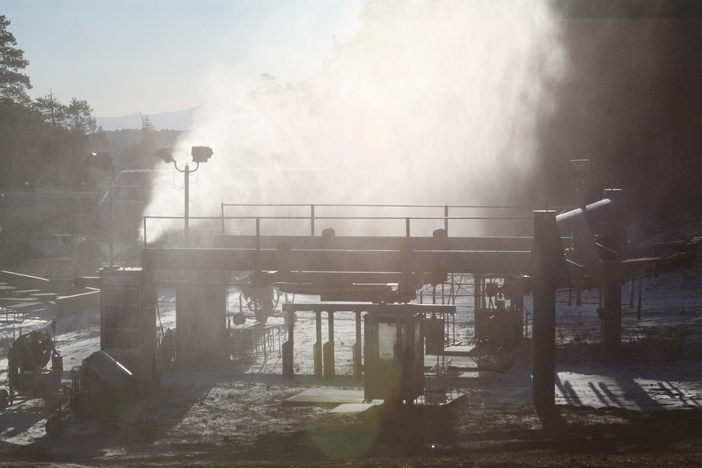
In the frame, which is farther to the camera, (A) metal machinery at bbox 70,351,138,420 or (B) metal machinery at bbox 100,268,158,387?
(B) metal machinery at bbox 100,268,158,387

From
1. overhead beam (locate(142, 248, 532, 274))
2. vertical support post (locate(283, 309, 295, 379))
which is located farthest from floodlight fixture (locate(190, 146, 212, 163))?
overhead beam (locate(142, 248, 532, 274))

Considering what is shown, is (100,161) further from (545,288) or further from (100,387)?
(545,288)

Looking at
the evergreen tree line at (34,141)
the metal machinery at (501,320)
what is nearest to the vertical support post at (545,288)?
the metal machinery at (501,320)

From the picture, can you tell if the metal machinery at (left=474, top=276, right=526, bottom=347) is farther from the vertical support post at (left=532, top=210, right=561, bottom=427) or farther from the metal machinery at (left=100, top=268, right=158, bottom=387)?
the metal machinery at (left=100, top=268, right=158, bottom=387)

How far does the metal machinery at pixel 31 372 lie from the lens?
2016 cm

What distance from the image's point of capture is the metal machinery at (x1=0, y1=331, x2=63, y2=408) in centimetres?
2016

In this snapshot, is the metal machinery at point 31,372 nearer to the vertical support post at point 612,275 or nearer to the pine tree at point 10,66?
the vertical support post at point 612,275

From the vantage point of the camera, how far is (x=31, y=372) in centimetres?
2028

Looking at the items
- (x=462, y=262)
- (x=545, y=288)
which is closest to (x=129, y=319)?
(x=462, y=262)

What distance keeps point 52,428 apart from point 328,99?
34143 mm

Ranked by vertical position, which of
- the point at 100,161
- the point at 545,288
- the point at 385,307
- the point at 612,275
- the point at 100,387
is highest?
the point at 100,161

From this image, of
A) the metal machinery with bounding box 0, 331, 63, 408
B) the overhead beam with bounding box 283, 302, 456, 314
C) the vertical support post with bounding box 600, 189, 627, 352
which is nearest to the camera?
the overhead beam with bounding box 283, 302, 456, 314

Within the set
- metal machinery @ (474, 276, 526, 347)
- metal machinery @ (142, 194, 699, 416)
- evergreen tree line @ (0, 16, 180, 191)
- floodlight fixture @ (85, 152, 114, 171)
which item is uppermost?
evergreen tree line @ (0, 16, 180, 191)

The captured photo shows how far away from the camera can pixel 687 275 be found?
3812cm
